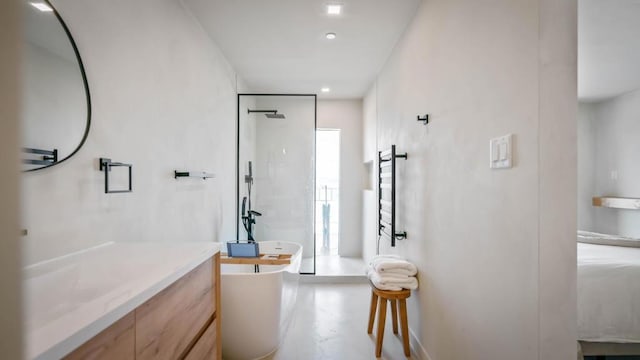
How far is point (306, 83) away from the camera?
14.2 ft

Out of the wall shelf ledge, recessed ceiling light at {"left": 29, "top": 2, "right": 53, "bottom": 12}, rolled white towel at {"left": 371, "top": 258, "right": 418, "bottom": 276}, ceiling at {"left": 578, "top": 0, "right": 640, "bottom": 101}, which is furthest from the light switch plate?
the wall shelf ledge

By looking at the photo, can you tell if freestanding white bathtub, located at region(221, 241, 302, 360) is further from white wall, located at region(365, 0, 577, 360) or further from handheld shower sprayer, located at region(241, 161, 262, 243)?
handheld shower sprayer, located at region(241, 161, 262, 243)

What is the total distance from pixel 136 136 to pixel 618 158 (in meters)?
3.69

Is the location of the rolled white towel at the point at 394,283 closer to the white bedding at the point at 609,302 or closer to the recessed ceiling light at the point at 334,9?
the white bedding at the point at 609,302

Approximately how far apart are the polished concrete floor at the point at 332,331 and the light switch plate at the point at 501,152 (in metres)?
1.70

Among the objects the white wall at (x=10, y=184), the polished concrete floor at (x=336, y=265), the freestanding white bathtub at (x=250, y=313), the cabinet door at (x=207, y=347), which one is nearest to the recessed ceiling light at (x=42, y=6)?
the white wall at (x=10, y=184)

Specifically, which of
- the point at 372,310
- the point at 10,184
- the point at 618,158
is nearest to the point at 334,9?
the point at 372,310

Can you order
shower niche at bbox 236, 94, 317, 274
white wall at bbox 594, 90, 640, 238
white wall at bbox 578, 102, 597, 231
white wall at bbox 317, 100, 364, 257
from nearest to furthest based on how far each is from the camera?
1. white wall at bbox 594, 90, 640, 238
2. white wall at bbox 578, 102, 597, 231
3. shower niche at bbox 236, 94, 317, 274
4. white wall at bbox 317, 100, 364, 257

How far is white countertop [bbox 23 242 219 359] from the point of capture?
58 centimetres

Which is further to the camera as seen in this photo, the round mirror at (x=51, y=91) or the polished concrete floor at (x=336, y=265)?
the polished concrete floor at (x=336, y=265)

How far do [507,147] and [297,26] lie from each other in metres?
2.07

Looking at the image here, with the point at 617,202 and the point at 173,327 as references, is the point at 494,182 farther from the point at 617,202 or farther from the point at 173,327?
the point at 617,202

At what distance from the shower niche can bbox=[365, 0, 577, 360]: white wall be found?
182 centimetres

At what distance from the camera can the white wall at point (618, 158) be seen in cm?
263
